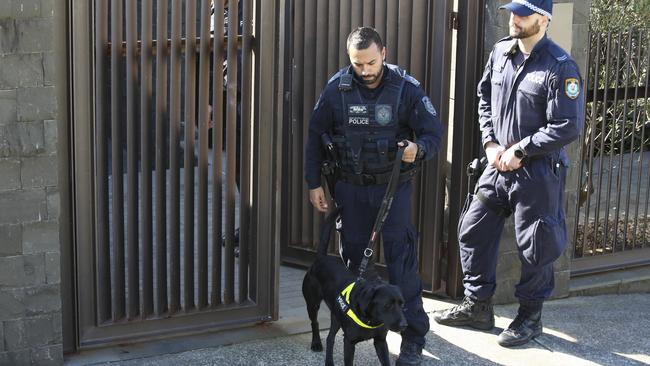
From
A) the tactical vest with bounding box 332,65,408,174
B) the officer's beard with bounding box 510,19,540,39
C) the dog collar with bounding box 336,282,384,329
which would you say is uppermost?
the officer's beard with bounding box 510,19,540,39

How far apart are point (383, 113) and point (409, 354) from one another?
1230mm

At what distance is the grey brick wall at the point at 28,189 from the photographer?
3926 millimetres

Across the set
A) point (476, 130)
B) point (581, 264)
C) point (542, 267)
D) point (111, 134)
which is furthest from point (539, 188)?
point (111, 134)

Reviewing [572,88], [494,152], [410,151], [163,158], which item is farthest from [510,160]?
[163,158]

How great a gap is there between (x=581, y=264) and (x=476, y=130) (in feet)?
4.64

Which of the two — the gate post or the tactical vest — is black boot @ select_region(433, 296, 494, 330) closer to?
the gate post

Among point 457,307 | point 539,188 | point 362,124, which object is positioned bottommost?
point 457,307

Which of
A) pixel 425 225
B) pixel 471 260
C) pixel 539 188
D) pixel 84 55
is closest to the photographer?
pixel 84 55

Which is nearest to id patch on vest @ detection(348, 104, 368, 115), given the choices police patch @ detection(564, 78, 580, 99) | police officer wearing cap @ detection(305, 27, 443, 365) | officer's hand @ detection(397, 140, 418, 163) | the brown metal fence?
police officer wearing cap @ detection(305, 27, 443, 365)

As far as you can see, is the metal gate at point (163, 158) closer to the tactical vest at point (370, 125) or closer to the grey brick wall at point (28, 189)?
the grey brick wall at point (28, 189)

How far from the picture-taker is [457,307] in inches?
204

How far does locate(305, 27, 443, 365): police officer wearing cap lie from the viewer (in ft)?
14.5

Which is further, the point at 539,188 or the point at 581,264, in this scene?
the point at 581,264

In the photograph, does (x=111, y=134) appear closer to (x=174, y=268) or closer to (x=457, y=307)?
(x=174, y=268)
